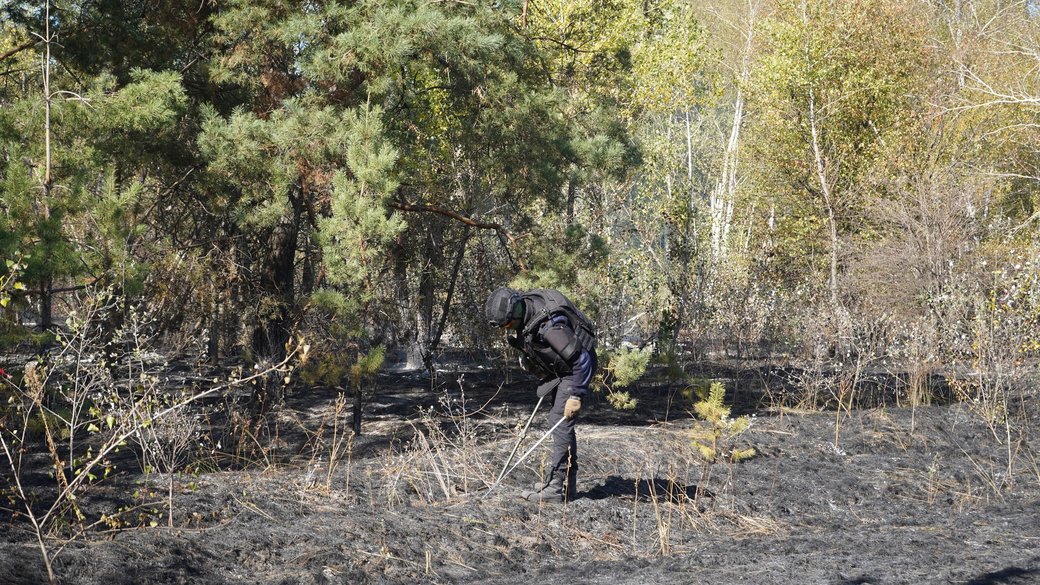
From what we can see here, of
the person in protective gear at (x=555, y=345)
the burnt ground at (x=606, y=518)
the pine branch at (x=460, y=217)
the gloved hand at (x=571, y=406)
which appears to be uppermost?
the pine branch at (x=460, y=217)

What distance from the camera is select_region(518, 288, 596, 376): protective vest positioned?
658cm

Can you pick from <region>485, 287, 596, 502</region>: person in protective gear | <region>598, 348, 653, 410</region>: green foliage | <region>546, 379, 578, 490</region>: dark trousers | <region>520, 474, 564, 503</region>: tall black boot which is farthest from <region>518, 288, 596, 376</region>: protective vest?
<region>598, 348, 653, 410</region>: green foliage

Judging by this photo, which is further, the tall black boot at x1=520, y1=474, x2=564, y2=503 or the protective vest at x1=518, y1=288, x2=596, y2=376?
the tall black boot at x1=520, y1=474, x2=564, y2=503

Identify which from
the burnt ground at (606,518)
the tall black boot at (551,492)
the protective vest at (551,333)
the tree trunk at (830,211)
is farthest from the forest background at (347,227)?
the tall black boot at (551,492)

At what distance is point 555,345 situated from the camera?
657 centimetres

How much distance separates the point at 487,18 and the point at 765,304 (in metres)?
6.14

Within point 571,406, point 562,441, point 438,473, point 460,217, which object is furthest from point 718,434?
point 460,217

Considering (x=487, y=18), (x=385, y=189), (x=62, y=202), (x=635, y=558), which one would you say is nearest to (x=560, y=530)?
(x=635, y=558)

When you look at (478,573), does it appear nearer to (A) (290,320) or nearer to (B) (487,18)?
(A) (290,320)

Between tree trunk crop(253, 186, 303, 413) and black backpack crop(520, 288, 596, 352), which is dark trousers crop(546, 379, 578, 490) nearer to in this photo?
black backpack crop(520, 288, 596, 352)

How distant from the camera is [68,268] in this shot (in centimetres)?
754

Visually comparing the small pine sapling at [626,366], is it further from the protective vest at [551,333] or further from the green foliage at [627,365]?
the protective vest at [551,333]

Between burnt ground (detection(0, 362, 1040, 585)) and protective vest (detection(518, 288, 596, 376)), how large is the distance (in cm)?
102

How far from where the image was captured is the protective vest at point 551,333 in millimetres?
6578
